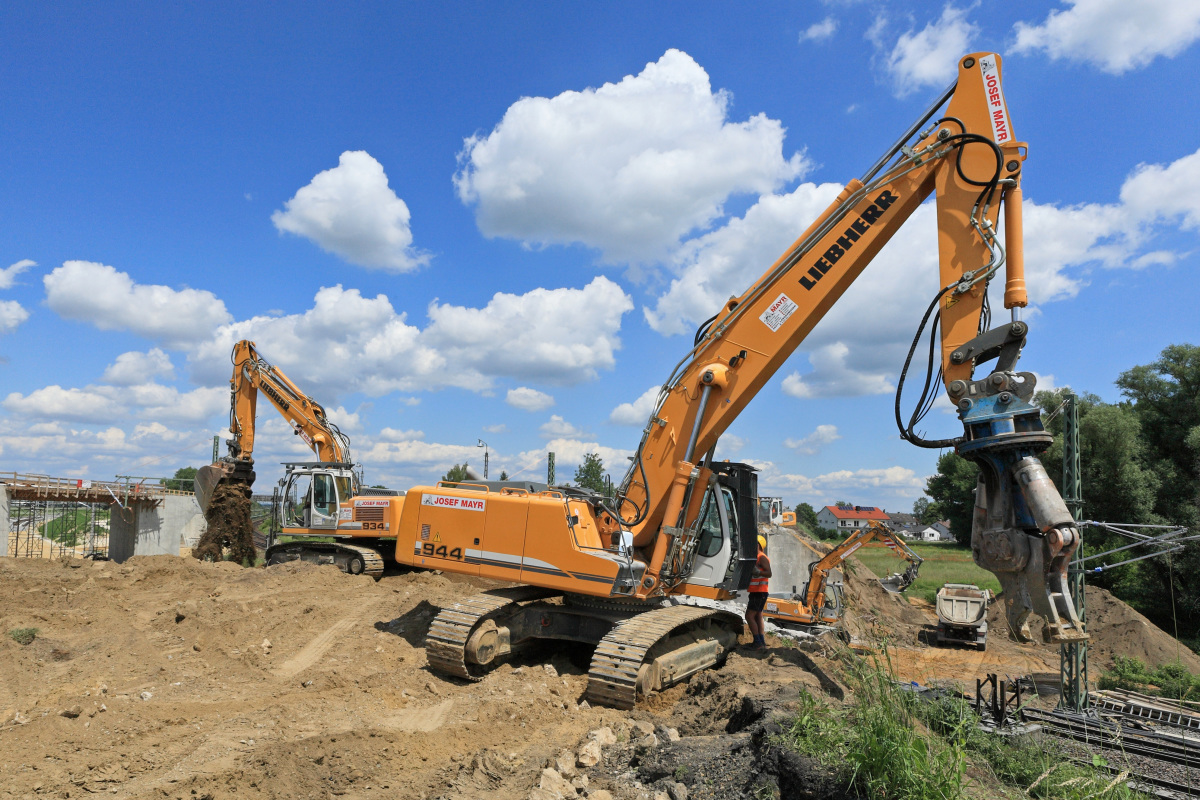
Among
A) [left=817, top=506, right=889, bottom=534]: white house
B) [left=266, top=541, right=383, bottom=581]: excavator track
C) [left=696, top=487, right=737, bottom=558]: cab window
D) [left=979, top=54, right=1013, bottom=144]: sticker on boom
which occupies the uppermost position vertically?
[left=979, top=54, right=1013, bottom=144]: sticker on boom

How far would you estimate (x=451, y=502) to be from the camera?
9102 mm

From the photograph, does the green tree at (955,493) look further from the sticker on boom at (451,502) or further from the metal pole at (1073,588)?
the sticker on boom at (451,502)

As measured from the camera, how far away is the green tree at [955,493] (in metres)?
45.2

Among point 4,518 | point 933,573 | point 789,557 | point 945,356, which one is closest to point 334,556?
point 789,557

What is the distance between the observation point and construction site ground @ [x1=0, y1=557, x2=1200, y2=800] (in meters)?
4.93

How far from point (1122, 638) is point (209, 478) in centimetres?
2084

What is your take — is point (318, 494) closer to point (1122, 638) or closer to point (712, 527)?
point (712, 527)

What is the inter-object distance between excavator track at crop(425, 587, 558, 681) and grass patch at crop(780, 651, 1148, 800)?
394cm

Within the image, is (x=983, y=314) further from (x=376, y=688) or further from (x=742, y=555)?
(x=376, y=688)

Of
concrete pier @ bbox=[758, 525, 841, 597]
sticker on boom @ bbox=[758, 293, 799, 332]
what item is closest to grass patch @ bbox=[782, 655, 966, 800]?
sticker on boom @ bbox=[758, 293, 799, 332]

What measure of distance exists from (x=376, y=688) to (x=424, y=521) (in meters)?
2.26

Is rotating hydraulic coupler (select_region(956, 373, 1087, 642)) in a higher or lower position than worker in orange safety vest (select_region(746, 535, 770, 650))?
higher

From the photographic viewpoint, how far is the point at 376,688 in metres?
7.60

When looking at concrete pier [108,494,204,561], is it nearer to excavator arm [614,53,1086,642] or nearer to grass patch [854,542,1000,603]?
excavator arm [614,53,1086,642]
